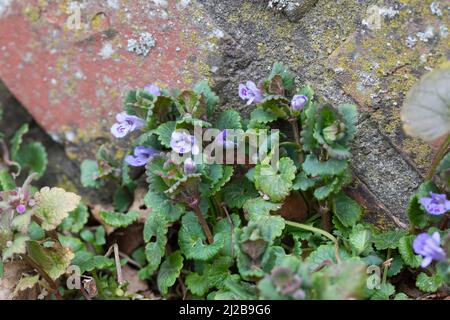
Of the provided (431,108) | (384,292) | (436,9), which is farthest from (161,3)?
(384,292)

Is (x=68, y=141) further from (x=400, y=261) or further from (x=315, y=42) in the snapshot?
(x=400, y=261)

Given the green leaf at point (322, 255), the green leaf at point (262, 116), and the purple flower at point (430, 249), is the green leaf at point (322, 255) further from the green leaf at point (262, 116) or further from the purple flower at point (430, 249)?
the green leaf at point (262, 116)

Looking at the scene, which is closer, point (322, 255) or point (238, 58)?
point (322, 255)

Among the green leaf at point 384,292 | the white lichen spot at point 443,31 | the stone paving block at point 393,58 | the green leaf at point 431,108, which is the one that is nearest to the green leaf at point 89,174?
the stone paving block at point 393,58

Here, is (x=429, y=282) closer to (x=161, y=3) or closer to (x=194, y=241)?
(x=194, y=241)

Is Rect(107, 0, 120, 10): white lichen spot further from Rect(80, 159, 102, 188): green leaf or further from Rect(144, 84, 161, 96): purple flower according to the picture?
Rect(80, 159, 102, 188): green leaf

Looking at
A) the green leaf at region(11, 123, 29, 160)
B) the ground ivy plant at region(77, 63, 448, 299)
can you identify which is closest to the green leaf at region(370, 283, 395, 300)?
the ground ivy plant at region(77, 63, 448, 299)

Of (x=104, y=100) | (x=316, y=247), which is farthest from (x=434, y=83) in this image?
(x=104, y=100)
